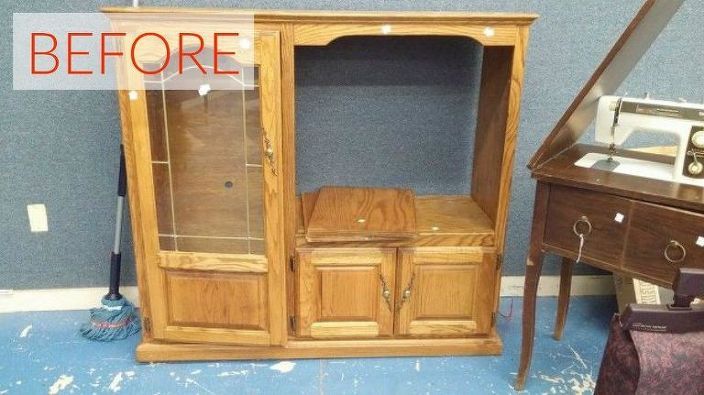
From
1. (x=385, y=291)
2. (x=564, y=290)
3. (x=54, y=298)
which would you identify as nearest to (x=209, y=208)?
A: (x=385, y=291)

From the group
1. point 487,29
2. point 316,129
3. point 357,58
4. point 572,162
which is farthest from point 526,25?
point 316,129

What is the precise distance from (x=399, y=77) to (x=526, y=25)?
0.56 metres

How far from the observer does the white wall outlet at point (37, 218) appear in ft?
7.57

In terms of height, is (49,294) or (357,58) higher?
(357,58)

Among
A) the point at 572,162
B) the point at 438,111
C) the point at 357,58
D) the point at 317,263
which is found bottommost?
the point at 317,263

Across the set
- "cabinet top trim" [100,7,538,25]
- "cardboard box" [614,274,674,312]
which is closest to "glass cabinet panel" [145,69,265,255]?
"cabinet top trim" [100,7,538,25]

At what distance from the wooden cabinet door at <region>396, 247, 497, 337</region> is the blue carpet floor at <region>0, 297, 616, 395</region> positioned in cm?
14

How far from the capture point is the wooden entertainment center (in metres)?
1.81

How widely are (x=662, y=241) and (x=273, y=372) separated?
1318 millimetres

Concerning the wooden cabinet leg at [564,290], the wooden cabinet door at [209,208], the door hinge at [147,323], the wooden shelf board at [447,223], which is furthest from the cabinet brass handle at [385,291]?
the door hinge at [147,323]

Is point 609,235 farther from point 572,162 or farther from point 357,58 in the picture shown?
point 357,58

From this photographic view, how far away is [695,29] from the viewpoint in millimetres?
2291

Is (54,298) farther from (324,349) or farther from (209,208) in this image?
(324,349)

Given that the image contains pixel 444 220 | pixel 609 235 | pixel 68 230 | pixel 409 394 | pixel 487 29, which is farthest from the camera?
pixel 68 230
